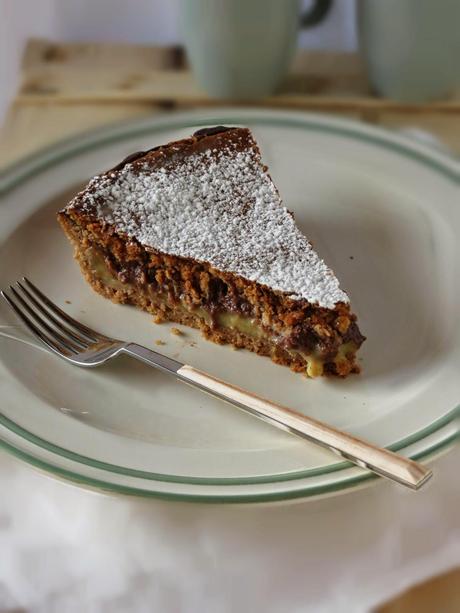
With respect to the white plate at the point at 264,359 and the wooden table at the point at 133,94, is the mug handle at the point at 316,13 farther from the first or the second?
the white plate at the point at 264,359

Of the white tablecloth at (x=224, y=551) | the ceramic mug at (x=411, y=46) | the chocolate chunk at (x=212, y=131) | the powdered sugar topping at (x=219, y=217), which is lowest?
the white tablecloth at (x=224, y=551)

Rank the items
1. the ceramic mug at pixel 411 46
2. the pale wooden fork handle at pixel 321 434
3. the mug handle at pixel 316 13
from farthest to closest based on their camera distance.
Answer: the mug handle at pixel 316 13 < the ceramic mug at pixel 411 46 < the pale wooden fork handle at pixel 321 434

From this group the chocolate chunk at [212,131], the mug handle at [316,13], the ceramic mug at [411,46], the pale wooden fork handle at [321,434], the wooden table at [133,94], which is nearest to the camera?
the pale wooden fork handle at [321,434]

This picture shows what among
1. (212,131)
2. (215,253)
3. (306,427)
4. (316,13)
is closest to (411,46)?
(316,13)

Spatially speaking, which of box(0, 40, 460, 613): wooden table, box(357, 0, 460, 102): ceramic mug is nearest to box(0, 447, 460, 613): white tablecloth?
box(0, 40, 460, 613): wooden table

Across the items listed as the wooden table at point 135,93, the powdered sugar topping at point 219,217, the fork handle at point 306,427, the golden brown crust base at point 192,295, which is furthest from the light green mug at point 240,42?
the fork handle at point 306,427

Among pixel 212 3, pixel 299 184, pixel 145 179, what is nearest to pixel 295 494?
pixel 145 179
